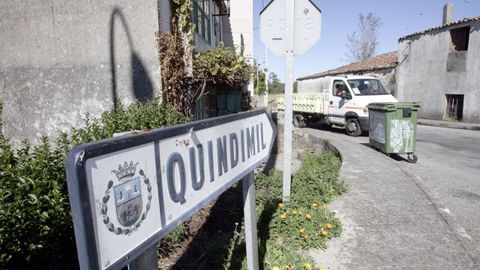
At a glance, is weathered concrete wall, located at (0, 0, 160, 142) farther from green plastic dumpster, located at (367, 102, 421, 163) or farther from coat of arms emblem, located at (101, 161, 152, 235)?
coat of arms emblem, located at (101, 161, 152, 235)

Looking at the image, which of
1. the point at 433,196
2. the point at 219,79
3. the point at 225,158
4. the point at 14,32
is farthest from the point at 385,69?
the point at 225,158

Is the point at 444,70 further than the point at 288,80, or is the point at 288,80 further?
the point at 444,70

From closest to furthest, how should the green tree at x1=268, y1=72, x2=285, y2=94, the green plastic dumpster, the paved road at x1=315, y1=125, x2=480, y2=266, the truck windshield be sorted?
the paved road at x1=315, y1=125, x2=480, y2=266 < the green plastic dumpster < the truck windshield < the green tree at x1=268, y1=72, x2=285, y2=94

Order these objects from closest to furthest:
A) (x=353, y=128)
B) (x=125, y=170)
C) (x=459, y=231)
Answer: (x=125, y=170), (x=459, y=231), (x=353, y=128)

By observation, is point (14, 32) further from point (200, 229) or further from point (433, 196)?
point (433, 196)

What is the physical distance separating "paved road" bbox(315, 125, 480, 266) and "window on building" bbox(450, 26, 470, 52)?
339 inches

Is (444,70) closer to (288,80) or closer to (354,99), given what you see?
(354,99)

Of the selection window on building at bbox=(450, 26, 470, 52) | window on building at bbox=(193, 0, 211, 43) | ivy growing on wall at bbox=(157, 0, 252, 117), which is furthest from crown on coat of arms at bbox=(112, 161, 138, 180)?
window on building at bbox=(450, 26, 470, 52)

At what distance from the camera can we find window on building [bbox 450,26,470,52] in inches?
690

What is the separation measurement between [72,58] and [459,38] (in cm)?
1908

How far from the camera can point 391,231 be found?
3.55m

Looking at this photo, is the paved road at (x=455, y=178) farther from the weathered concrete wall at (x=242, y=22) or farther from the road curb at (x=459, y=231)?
the weathered concrete wall at (x=242, y=22)

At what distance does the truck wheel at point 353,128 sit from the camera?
12.1 meters

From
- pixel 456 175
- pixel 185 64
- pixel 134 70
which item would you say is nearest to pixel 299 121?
pixel 456 175
